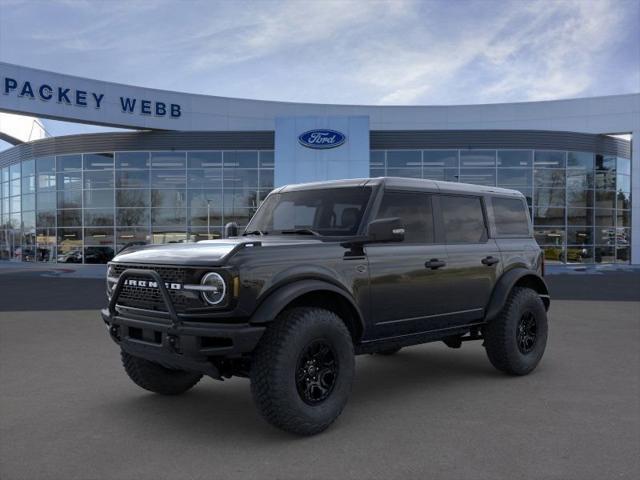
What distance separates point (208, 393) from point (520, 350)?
131 inches

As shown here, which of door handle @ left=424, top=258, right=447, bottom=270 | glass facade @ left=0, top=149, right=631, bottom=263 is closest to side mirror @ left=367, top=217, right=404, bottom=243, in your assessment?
door handle @ left=424, top=258, right=447, bottom=270

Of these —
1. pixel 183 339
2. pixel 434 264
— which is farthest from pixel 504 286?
pixel 183 339

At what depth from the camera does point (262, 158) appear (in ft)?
85.1

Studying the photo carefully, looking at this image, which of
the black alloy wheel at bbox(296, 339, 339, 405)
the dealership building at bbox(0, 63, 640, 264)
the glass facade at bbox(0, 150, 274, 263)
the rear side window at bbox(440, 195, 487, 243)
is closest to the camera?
the black alloy wheel at bbox(296, 339, 339, 405)

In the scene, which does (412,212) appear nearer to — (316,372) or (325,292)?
(325,292)

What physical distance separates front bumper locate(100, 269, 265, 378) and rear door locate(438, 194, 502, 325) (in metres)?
2.28

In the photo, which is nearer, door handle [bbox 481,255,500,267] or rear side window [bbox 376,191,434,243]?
rear side window [bbox 376,191,434,243]

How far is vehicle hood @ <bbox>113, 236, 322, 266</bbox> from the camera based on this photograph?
3.85 metres

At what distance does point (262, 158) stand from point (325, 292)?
2221 centimetres

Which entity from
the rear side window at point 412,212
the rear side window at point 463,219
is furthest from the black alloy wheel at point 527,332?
the rear side window at point 412,212

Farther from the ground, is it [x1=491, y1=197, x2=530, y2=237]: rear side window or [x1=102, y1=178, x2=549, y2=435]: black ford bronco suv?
[x1=491, y1=197, x2=530, y2=237]: rear side window

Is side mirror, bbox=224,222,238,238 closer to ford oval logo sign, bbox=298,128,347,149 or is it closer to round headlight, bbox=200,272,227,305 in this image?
round headlight, bbox=200,272,227,305

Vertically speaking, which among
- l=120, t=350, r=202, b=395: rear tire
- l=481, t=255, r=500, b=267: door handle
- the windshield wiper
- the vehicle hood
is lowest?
l=120, t=350, r=202, b=395: rear tire

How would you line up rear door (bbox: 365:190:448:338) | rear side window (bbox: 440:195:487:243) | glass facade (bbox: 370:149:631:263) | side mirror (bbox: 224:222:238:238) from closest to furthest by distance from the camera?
rear door (bbox: 365:190:448:338) → rear side window (bbox: 440:195:487:243) → side mirror (bbox: 224:222:238:238) → glass facade (bbox: 370:149:631:263)
